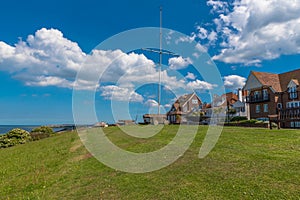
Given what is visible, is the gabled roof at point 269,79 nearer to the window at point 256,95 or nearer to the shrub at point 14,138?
the window at point 256,95

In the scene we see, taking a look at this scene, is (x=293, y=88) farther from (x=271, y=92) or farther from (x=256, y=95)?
(x=256, y=95)

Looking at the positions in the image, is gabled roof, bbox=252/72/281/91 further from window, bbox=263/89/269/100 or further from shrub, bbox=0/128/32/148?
shrub, bbox=0/128/32/148

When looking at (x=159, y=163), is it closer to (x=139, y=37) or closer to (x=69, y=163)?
(x=69, y=163)

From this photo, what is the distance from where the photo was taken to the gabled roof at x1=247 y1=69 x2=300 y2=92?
37.8 m

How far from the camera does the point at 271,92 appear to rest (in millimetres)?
39375

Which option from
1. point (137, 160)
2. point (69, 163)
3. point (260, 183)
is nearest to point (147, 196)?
point (260, 183)

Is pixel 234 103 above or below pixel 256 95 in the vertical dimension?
below

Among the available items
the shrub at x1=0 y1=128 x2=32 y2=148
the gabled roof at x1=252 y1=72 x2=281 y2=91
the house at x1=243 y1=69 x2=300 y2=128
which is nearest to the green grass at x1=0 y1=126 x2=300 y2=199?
the shrub at x1=0 y1=128 x2=32 y2=148

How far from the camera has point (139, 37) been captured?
40.3 feet

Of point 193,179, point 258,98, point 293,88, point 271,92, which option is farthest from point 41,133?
point 293,88

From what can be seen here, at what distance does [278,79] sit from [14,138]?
4364 cm

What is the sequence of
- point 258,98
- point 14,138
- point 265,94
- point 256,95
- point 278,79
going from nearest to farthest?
point 14,138, point 265,94, point 258,98, point 278,79, point 256,95

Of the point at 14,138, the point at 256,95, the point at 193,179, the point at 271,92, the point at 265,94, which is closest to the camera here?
the point at 193,179

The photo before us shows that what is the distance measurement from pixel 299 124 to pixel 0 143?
114 ft
